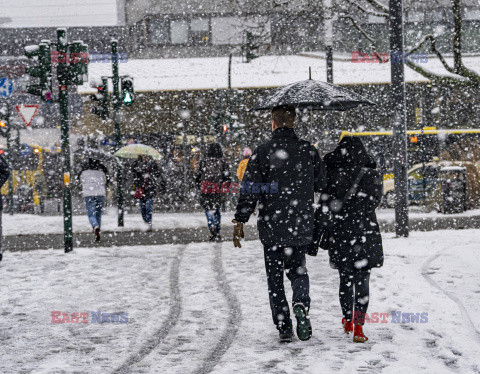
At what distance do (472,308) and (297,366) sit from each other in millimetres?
2505

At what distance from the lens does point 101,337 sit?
18.5 feet

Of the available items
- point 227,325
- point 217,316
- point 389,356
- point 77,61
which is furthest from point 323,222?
point 77,61

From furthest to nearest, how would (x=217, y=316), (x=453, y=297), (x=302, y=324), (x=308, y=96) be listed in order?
(x=453, y=297), (x=217, y=316), (x=308, y=96), (x=302, y=324)

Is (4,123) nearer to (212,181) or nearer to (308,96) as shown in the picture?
(212,181)

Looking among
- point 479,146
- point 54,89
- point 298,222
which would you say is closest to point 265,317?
point 298,222

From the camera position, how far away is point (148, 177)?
13617 millimetres

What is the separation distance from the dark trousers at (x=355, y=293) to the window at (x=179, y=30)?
32.2m

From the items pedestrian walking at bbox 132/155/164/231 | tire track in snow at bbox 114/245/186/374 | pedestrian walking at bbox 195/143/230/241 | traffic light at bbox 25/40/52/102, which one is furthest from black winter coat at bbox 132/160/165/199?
tire track in snow at bbox 114/245/186/374

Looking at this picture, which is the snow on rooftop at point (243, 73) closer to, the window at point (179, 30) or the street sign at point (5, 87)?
the window at point (179, 30)

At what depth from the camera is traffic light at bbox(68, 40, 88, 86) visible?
11.0 meters

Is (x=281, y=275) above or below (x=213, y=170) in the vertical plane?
below

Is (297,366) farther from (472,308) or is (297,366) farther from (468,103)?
(468,103)

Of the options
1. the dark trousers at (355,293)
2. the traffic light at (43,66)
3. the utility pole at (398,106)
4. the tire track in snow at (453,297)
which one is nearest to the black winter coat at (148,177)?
the traffic light at (43,66)

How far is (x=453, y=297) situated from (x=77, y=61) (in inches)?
294
